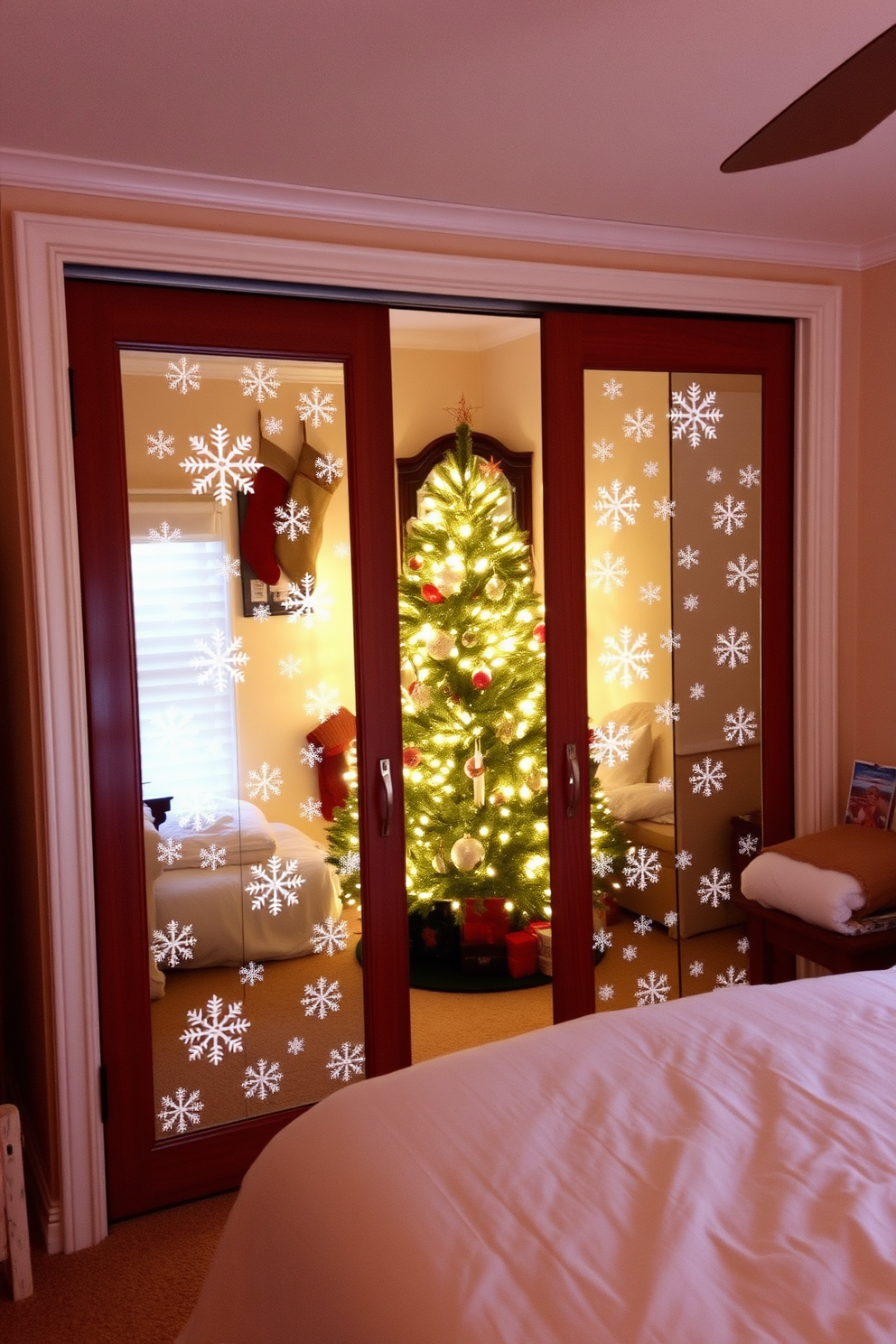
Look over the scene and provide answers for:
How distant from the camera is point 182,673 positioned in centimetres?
281

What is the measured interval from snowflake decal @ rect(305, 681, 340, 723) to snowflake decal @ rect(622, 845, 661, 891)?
1.06 meters

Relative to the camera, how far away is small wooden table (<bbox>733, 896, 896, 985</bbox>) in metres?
3.06

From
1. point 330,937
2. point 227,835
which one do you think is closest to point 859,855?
point 330,937

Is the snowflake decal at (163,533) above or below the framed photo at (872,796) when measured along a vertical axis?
above

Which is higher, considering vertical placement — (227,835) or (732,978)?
(227,835)

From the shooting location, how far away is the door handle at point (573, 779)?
10.6 feet

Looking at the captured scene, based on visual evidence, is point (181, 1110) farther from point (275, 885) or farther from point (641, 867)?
point (641, 867)

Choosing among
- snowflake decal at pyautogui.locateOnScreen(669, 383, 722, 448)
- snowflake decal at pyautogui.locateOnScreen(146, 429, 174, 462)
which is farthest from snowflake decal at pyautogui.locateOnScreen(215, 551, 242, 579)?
snowflake decal at pyautogui.locateOnScreen(669, 383, 722, 448)

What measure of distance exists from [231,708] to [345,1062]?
3.41 feet

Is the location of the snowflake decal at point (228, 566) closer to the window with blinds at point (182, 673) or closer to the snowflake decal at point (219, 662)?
the window with blinds at point (182, 673)

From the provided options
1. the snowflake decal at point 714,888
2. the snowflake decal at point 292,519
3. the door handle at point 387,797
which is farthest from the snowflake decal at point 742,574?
the snowflake decal at point 292,519

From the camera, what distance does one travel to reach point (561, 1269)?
1286mm

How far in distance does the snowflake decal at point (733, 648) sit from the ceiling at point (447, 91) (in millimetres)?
1275

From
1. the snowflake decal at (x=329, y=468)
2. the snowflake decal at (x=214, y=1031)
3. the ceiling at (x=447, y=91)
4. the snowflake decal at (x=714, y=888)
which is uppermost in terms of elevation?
the ceiling at (x=447, y=91)
